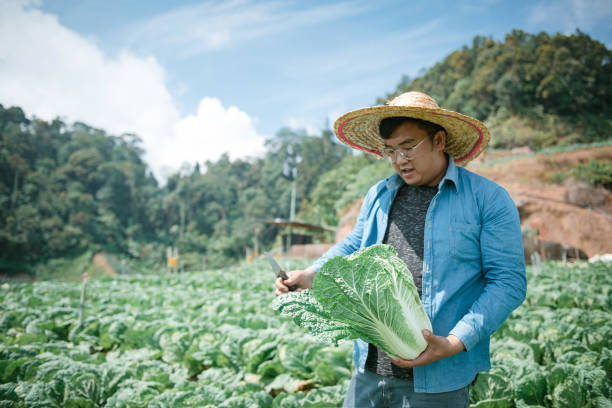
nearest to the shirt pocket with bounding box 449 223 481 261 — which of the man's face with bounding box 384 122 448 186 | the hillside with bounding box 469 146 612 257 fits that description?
the man's face with bounding box 384 122 448 186

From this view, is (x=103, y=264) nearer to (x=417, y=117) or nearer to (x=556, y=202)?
(x=556, y=202)

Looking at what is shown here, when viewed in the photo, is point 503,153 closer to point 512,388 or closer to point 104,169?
point 512,388

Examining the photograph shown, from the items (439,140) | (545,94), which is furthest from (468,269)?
(545,94)

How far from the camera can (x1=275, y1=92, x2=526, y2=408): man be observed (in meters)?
1.32

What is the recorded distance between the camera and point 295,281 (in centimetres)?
171

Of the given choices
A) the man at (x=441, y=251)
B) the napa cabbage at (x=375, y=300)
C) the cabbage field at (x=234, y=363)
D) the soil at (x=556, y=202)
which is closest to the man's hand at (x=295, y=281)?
the man at (x=441, y=251)

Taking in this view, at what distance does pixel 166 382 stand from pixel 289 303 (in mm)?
2400

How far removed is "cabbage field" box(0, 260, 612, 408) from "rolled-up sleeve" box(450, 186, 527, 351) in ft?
4.61

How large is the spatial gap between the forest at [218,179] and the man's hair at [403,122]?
25545 millimetres

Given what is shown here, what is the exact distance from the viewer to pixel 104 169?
46.5 m

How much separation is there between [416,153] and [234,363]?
3.07 m

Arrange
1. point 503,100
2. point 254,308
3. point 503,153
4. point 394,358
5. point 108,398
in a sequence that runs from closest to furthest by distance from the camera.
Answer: point 394,358 < point 108,398 < point 254,308 < point 503,153 < point 503,100

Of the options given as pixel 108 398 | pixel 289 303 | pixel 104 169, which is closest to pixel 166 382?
pixel 108 398

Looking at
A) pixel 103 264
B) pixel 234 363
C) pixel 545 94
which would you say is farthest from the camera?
pixel 103 264
